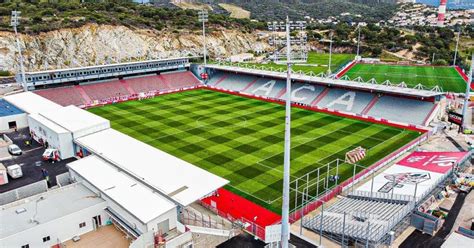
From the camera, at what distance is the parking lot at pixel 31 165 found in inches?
1061

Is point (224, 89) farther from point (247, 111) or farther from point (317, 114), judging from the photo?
point (317, 114)

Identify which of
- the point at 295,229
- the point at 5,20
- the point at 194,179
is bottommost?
the point at 295,229

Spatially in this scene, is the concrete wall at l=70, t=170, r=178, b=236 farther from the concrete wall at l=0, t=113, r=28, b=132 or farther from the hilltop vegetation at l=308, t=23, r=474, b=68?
the hilltop vegetation at l=308, t=23, r=474, b=68

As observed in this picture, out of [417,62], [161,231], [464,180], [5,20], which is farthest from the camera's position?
[417,62]

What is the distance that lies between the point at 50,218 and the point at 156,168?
7.29 metres

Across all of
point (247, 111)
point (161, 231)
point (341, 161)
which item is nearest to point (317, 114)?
point (247, 111)

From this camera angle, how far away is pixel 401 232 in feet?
69.1

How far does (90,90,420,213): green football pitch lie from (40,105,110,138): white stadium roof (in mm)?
6390

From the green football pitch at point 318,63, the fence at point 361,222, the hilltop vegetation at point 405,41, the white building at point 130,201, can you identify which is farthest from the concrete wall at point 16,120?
the hilltop vegetation at point 405,41

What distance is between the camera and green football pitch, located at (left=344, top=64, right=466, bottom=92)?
198 ft

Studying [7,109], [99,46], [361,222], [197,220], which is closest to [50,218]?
[197,220]

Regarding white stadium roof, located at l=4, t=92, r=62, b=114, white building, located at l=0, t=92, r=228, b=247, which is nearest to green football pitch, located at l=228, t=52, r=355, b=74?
white stadium roof, located at l=4, t=92, r=62, b=114

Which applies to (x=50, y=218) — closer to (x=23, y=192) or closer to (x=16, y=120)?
(x=23, y=192)

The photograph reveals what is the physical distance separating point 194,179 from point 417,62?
258 ft
